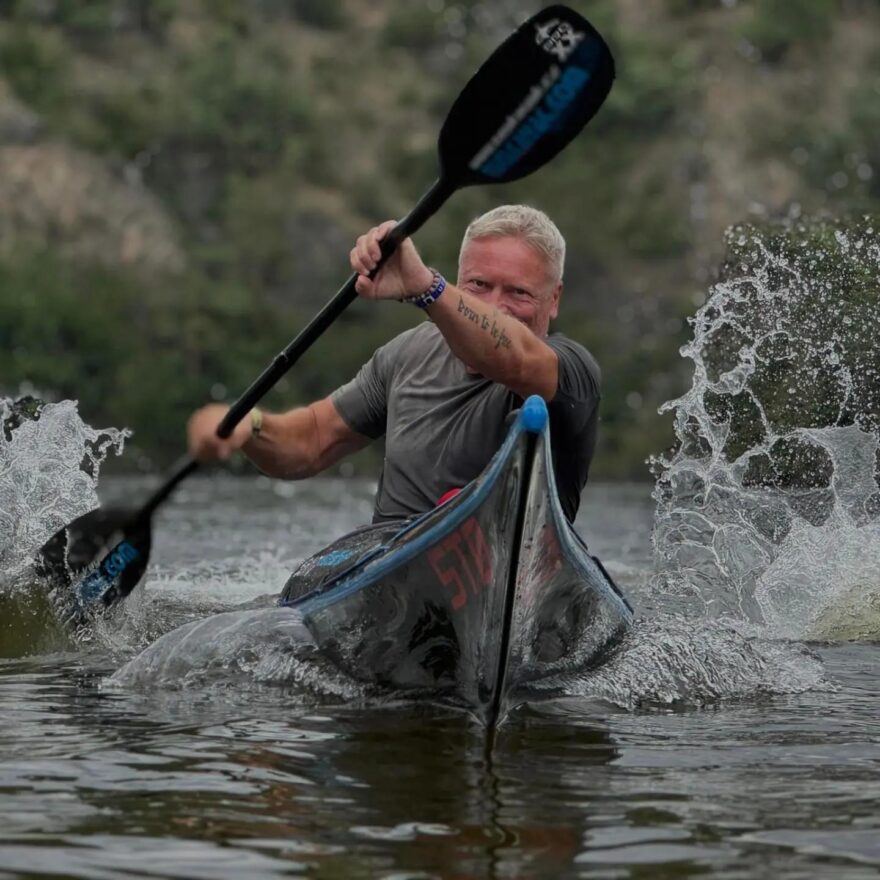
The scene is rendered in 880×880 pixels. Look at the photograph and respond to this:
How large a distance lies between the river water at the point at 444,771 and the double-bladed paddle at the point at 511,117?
79 centimetres

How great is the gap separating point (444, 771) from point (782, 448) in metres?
4.70

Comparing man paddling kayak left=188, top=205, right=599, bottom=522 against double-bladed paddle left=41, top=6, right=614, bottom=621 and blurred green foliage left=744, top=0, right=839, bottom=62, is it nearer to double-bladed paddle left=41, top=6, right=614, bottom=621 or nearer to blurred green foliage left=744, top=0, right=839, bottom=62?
double-bladed paddle left=41, top=6, right=614, bottom=621

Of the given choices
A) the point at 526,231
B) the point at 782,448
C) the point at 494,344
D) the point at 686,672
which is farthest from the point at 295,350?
the point at 782,448

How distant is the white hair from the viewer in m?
5.46

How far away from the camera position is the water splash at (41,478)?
25.6 feet

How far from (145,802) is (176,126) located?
55.8 m

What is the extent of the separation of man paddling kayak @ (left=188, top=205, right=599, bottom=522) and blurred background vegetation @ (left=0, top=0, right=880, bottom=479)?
119 feet

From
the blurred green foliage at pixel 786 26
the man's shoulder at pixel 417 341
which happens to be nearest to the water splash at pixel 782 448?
the man's shoulder at pixel 417 341

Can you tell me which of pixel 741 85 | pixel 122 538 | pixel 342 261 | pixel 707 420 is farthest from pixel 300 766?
pixel 741 85

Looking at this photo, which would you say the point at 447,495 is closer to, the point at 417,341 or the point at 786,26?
the point at 417,341

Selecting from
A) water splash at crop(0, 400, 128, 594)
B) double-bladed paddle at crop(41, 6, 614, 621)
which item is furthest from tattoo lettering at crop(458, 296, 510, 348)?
water splash at crop(0, 400, 128, 594)

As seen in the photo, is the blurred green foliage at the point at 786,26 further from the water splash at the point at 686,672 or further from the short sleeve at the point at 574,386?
the short sleeve at the point at 574,386

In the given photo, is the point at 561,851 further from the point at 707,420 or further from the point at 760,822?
the point at 707,420

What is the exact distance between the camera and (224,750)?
4758 mm
